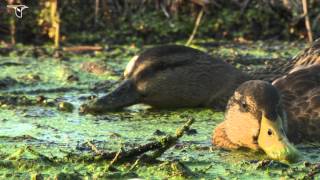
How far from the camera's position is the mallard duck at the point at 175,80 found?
7.30 meters

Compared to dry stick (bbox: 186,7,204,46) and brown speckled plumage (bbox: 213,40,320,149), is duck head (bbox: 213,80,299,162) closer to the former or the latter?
brown speckled plumage (bbox: 213,40,320,149)

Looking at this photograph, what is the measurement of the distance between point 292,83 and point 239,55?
3.86m

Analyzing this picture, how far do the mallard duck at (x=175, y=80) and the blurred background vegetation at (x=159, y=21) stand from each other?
2910 mm

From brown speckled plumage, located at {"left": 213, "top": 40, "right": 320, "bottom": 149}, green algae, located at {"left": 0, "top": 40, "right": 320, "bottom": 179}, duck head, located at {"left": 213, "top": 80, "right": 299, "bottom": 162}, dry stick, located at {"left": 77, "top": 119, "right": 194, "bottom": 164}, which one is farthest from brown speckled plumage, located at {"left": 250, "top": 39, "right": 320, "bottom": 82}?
dry stick, located at {"left": 77, "top": 119, "right": 194, "bottom": 164}

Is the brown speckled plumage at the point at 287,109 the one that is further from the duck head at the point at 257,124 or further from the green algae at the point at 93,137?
the green algae at the point at 93,137

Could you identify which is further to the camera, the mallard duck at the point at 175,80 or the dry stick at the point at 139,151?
the mallard duck at the point at 175,80

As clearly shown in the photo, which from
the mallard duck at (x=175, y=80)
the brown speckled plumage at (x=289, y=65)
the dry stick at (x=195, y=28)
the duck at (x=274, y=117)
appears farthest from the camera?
the dry stick at (x=195, y=28)

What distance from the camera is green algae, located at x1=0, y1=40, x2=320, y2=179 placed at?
4.52 m

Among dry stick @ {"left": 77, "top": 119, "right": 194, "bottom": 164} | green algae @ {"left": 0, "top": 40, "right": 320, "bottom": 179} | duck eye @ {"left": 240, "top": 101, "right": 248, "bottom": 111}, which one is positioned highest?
duck eye @ {"left": 240, "top": 101, "right": 248, "bottom": 111}

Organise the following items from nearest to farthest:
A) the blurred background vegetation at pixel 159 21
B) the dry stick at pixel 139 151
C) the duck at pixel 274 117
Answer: the dry stick at pixel 139 151 → the duck at pixel 274 117 → the blurred background vegetation at pixel 159 21

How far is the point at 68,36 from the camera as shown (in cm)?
1068

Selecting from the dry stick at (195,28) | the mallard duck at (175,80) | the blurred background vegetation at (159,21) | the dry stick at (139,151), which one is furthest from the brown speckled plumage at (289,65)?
the blurred background vegetation at (159,21)

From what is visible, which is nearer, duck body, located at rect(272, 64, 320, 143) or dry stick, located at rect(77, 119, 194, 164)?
dry stick, located at rect(77, 119, 194, 164)

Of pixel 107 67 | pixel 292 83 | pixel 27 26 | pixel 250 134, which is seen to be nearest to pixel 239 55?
pixel 107 67
